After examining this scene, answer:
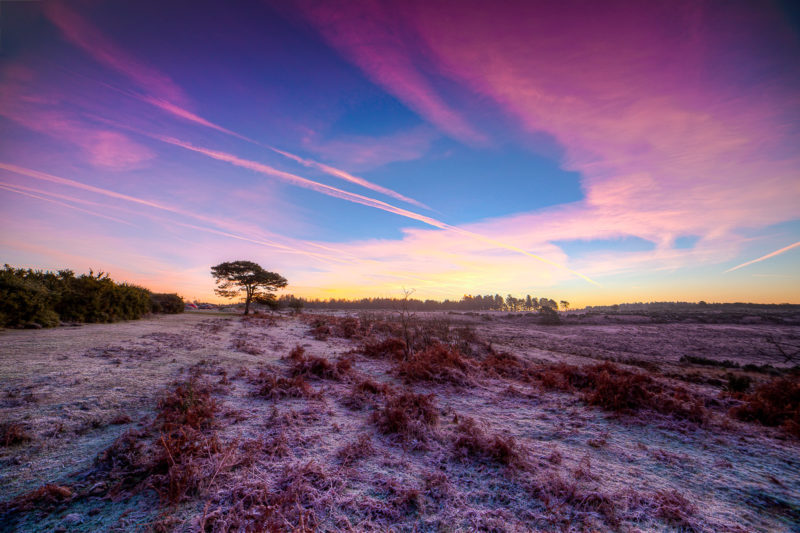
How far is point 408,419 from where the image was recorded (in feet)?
15.7

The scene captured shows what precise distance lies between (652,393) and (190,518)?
8559 millimetres

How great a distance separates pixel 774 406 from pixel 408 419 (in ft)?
25.6

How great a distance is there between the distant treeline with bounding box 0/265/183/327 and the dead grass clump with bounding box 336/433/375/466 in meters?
15.5

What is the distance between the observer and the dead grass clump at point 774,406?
221 inches

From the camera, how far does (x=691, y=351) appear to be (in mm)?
17891

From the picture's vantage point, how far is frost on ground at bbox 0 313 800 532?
9.23ft

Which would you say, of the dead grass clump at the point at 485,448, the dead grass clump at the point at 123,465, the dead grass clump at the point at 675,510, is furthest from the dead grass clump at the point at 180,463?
the dead grass clump at the point at 675,510

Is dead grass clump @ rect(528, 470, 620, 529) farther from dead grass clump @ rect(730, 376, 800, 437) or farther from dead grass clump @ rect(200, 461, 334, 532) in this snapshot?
dead grass clump @ rect(730, 376, 800, 437)

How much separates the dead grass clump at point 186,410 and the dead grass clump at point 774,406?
34.5 feet

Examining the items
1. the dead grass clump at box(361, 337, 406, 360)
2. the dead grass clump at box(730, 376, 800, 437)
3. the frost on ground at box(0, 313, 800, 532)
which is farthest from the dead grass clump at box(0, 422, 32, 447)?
the dead grass clump at box(730, 376, 800, 437)

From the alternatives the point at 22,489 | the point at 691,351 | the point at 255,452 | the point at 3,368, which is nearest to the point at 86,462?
the point at 22,489

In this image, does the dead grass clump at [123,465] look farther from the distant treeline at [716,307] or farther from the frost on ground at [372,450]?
the distant treeline at [716,307]

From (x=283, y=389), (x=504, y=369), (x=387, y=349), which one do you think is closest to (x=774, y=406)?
(x=504, y=369)

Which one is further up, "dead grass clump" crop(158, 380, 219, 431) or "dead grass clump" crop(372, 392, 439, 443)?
"dead grass clump" crop(158, 380, 219, 431)
